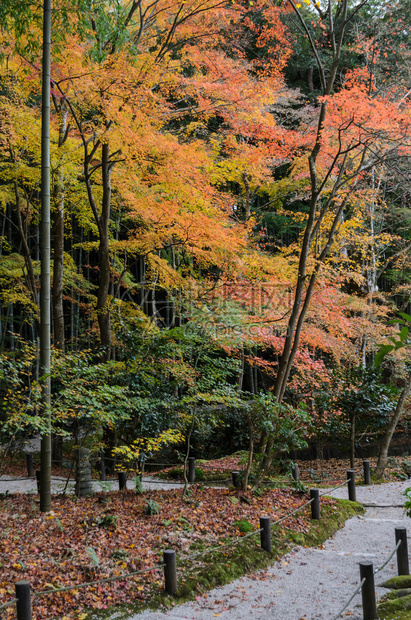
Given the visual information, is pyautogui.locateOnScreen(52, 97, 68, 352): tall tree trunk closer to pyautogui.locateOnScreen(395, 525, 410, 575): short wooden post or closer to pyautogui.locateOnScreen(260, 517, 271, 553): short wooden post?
pyautogui.locateOnScreen(260, 517, 271, 553): short wooden post

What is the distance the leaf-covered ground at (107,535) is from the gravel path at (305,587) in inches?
17.0

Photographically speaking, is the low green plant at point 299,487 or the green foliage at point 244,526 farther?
the low green plant at point 299,487

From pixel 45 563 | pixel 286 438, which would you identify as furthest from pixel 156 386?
pixel 45 563

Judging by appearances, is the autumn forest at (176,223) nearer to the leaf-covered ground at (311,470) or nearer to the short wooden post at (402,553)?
the leaf-covered ground at (311,470)

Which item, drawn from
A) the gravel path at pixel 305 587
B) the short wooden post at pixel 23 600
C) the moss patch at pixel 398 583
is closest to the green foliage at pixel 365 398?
the gravel path at pixel 305 587

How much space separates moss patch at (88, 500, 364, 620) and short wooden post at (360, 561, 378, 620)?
4.98ft

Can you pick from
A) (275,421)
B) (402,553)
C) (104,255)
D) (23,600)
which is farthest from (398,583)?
(104,255)

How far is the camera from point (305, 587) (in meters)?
4.56

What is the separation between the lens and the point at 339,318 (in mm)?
11719

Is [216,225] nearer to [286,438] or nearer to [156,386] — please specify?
[156,386]

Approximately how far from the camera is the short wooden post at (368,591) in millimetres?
3516

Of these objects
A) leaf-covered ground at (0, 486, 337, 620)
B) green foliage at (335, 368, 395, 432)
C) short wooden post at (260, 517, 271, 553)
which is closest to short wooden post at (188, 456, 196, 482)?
leaf-covered ground at (0, 486, 337, 620)

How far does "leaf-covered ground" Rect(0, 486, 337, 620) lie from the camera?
3910mm

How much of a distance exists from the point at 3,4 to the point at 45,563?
6.42 meters
